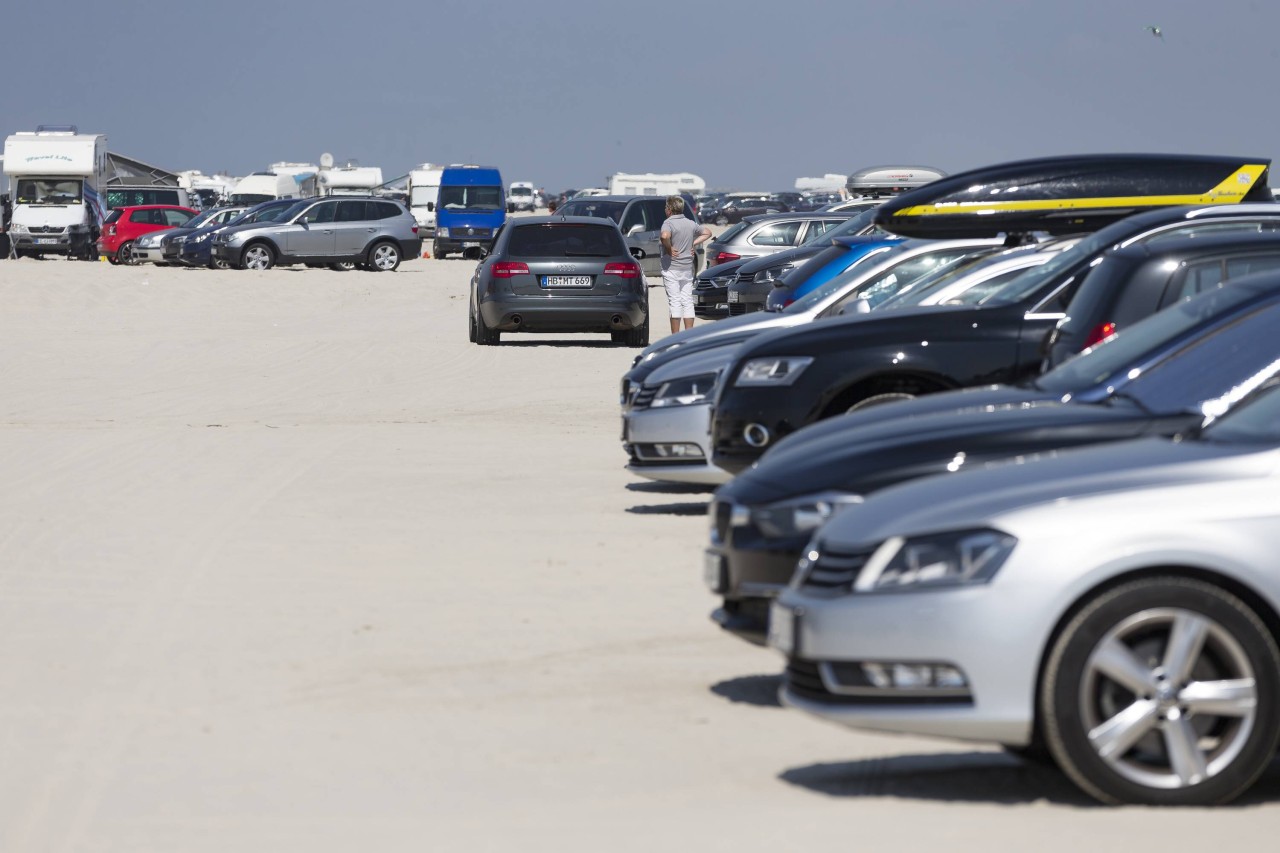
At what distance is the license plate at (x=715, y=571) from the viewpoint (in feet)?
21.5

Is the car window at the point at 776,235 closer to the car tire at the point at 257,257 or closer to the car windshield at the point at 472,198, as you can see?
the car tire at the point at 257,257

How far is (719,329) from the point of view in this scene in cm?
1310

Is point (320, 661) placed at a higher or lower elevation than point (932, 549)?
lower

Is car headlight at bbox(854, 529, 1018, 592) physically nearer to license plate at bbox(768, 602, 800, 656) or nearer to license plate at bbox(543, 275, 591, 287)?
license plate at bbox(768, 602, 800, 656)

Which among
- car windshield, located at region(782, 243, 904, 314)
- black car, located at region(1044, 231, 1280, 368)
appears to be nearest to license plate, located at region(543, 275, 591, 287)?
car windshield, located at region(782, 243, 904, 314)

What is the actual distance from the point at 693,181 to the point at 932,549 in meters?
104

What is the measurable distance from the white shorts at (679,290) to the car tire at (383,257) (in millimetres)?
19918

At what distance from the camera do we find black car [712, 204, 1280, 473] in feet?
29.7

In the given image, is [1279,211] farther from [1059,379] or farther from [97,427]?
[97,427]

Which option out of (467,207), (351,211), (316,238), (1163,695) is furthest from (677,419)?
(467,207)

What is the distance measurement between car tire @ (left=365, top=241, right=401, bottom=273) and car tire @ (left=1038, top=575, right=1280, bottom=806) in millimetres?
37208

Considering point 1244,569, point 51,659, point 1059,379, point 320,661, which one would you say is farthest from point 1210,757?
point 51,659

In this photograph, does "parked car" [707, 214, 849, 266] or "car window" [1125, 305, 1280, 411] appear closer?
"car window" [1125, 305, 1280, 411]

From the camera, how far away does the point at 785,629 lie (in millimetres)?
5551
